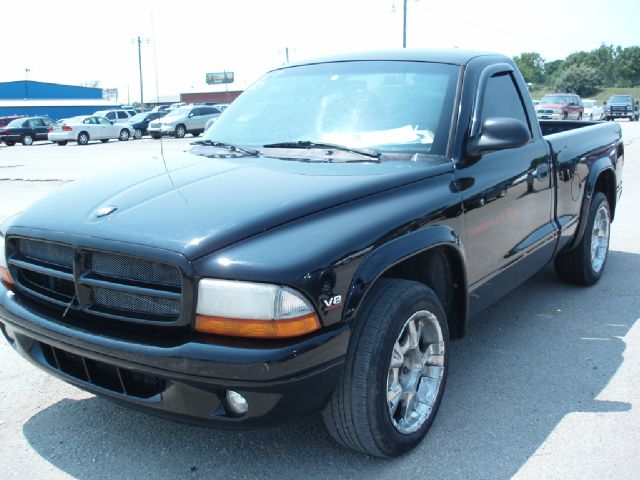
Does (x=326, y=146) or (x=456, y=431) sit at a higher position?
(x=326, y=146)

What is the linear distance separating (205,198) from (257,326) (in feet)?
2.36

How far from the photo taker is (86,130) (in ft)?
99.2

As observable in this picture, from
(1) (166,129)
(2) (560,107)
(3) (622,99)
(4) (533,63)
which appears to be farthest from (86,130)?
(4) (533,63)

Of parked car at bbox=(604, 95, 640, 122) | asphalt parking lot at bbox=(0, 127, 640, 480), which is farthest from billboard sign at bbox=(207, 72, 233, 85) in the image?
asphalt parking lot at bbox=(0, 127, 640, 480)

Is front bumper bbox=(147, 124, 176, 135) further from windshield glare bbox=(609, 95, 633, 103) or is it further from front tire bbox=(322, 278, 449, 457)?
front tire bbox=(322, 278, 449, 457)

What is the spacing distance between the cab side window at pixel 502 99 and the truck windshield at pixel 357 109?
0.95 feet

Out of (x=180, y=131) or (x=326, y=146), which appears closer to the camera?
(x=326, y=146)

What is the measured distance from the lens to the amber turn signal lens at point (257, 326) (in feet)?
7.52

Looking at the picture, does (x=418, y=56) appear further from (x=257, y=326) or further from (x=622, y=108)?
(x=622, y=108)

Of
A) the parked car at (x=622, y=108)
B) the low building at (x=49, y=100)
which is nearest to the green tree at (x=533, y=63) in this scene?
the low building at (x=49, y=100)

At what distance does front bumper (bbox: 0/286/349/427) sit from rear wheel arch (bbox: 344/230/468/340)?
23 cm

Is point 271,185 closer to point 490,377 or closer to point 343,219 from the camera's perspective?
point 343,219

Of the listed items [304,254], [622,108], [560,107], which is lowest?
[304,254]

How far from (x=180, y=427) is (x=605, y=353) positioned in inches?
103
